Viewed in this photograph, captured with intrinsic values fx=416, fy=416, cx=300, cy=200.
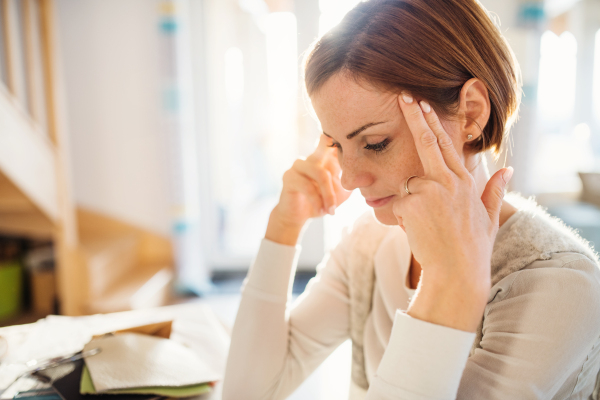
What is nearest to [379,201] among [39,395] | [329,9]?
[39,395]

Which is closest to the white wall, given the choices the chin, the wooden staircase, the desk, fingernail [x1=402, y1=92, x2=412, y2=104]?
the wooden staircase

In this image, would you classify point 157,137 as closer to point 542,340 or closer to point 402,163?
point 402,163

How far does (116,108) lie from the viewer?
9.64 ft

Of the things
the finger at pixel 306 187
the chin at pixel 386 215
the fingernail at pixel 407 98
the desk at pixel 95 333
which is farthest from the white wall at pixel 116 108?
the fingernail at pixel 407 98

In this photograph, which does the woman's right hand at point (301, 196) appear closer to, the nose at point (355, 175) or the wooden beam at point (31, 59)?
the nose at point (355, 175)

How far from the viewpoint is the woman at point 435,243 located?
1.86 feet

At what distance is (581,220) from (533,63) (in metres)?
1.09

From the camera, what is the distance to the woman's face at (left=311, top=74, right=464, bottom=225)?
68 cm

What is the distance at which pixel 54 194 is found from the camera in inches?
92.3

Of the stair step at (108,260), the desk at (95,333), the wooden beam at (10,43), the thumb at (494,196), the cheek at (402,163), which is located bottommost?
the stair step at (108,260)

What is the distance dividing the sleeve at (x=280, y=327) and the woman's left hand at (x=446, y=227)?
0.38m

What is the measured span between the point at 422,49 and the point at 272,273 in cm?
54

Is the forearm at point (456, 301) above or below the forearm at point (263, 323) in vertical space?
above

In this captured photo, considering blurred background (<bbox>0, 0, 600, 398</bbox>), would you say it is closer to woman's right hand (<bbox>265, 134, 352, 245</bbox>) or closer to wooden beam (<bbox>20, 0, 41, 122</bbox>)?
wooden beam (<bbox>20, 0, 41, 122</bbox>)
